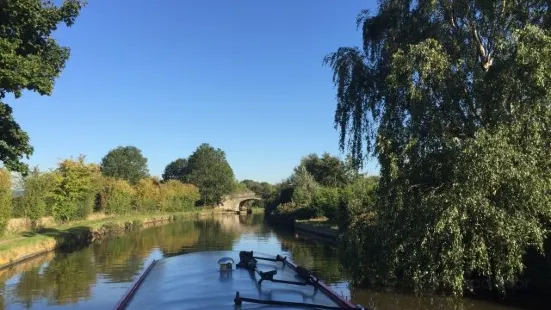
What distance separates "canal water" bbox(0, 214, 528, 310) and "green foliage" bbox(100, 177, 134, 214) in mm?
19492

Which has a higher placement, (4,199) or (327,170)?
(327,170)

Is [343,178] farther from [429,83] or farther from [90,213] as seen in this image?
[429,83]

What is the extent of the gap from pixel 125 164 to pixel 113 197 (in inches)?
2350

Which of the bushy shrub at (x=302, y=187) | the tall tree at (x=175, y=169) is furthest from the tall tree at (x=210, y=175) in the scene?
the bushy shrub at (x=302, y=187)

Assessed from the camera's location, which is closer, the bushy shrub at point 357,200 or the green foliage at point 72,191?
the bushy shrub at point 357,200

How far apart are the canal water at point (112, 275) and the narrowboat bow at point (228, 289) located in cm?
657

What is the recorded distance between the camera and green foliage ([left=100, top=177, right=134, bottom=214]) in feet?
171

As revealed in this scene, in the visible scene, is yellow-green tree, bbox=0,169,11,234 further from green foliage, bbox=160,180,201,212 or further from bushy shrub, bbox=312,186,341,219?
green foliage, bbox=160,180,201,212

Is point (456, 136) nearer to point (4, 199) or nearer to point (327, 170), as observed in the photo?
point (4, 199)

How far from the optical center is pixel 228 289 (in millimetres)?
6105

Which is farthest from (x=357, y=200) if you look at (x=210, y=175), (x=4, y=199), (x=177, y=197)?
(x=210, y=175)

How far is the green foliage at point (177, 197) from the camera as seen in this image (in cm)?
7662

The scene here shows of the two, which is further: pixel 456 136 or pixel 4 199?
pixel 4 199

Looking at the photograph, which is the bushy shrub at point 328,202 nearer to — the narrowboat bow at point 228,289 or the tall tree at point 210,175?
the narrowboat bow at point 228,289
